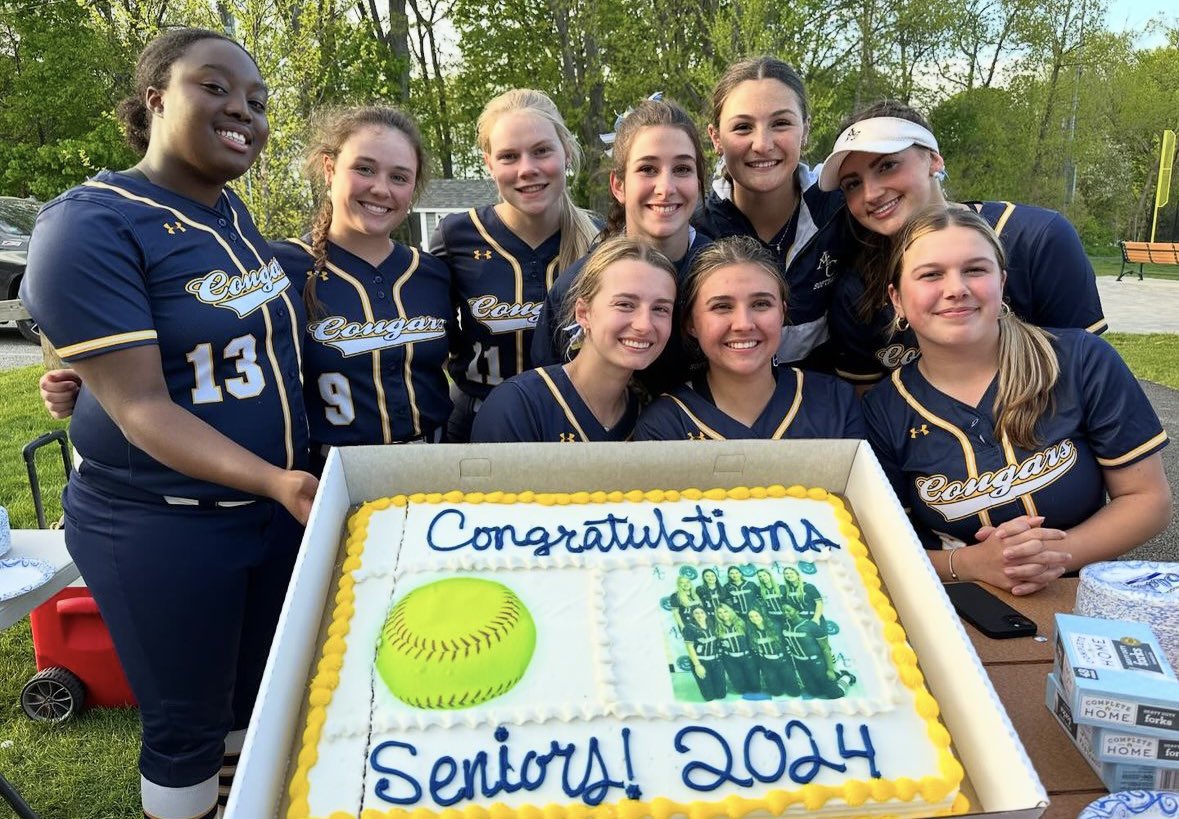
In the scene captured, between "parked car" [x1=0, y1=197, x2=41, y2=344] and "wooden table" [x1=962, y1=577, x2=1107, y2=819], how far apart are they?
1282 centimetres

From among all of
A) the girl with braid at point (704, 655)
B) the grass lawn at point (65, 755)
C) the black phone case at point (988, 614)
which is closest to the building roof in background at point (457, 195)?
the grass lawn at point (65, 755)

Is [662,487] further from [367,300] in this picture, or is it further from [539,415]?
[367,300]

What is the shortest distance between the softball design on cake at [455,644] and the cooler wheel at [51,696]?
3045 mm

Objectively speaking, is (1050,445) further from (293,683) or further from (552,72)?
(552,72)

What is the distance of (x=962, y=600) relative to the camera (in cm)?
183

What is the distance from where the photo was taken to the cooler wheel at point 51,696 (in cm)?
344

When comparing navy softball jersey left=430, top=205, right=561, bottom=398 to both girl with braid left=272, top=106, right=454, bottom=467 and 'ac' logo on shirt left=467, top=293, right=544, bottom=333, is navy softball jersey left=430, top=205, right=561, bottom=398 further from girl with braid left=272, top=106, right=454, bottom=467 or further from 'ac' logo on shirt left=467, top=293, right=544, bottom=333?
girl with braid left=272, top=106, right=454, bottom=467

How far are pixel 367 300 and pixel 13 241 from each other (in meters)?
12.1

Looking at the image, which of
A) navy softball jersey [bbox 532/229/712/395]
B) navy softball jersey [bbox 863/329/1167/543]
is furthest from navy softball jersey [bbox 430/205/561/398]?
navy softball jersey [bbox 863/329/1167/543]

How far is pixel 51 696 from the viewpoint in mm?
3455

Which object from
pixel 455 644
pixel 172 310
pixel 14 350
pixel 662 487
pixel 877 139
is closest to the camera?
pixel 455 644

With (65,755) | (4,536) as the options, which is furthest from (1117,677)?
(65,755)

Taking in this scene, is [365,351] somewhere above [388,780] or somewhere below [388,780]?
above

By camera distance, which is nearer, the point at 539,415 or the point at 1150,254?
the point at 539,415
